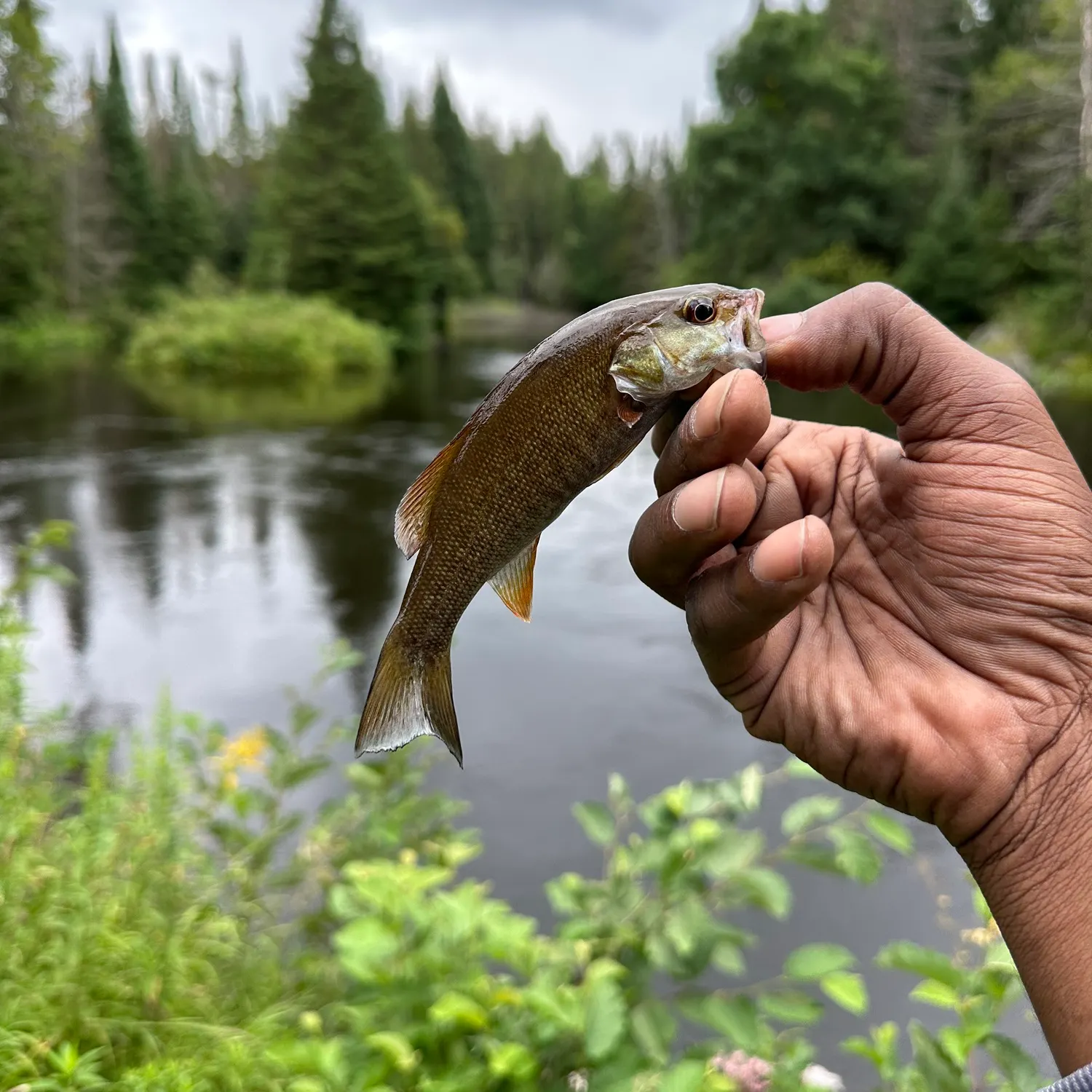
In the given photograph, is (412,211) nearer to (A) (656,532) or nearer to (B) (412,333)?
(B) (412,333)

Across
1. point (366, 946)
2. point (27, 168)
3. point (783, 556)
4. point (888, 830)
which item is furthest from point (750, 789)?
point (27, 168)

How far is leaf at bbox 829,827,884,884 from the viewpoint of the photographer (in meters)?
2.65

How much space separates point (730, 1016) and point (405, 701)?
1.49 metres

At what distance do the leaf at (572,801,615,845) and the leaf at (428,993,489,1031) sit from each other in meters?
0.64

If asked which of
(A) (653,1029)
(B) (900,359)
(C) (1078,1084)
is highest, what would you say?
(B) (900,359)

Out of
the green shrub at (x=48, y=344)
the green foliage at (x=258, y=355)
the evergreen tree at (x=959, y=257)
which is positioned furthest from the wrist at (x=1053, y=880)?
the green shrub at (x=48, y=344)

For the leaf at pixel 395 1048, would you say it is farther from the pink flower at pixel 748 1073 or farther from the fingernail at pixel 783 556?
the fingernail at pixel 783 556

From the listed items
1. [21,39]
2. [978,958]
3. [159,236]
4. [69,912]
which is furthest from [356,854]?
[159,236]

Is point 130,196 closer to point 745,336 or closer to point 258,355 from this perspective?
point 258,355

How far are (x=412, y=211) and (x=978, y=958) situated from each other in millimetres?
40111

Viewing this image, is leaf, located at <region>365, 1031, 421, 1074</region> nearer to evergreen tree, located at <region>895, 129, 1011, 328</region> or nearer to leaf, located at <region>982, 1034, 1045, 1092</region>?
leaf, located at <region>982, 1034, 1045, 1092</region>

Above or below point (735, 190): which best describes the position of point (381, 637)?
below

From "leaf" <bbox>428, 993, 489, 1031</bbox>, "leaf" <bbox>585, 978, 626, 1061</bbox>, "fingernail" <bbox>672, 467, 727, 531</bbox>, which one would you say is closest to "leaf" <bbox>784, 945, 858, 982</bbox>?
"leaf" <bbox>585, 978, 626, 1061</bbox>

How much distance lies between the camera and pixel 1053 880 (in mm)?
1758
